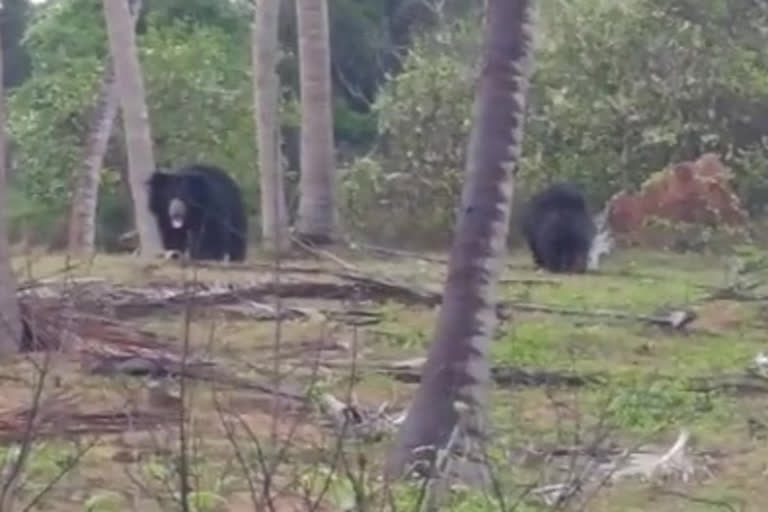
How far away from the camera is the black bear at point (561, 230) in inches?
701

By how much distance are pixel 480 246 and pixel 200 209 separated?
33.4 feet

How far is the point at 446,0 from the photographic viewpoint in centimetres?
3378

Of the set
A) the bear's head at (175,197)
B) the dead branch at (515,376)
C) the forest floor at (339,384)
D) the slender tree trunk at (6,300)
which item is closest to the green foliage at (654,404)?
the forest floor at (339,384)

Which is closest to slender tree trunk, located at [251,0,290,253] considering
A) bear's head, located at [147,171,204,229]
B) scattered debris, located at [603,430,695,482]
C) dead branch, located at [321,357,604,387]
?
bear's head, located at [147,171,204,229]

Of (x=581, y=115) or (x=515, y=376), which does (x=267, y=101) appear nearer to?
(x=581, y=115)

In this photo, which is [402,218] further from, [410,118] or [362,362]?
[362,362]

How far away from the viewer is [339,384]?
400 inches

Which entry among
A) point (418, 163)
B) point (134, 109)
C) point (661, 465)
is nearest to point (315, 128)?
point (134, 109)

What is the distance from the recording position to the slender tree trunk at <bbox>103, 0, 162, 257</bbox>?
58.7 ft

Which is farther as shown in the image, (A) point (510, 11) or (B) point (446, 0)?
(B) point (446, 0)

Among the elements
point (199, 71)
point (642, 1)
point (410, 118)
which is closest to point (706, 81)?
point (642, 1)

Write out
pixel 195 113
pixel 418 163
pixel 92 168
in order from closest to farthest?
1. pixel 92 168
2. pixel 418 163
3. pixel 195 113

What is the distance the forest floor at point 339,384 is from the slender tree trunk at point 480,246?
12.2 inches

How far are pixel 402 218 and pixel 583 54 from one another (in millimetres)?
2818
